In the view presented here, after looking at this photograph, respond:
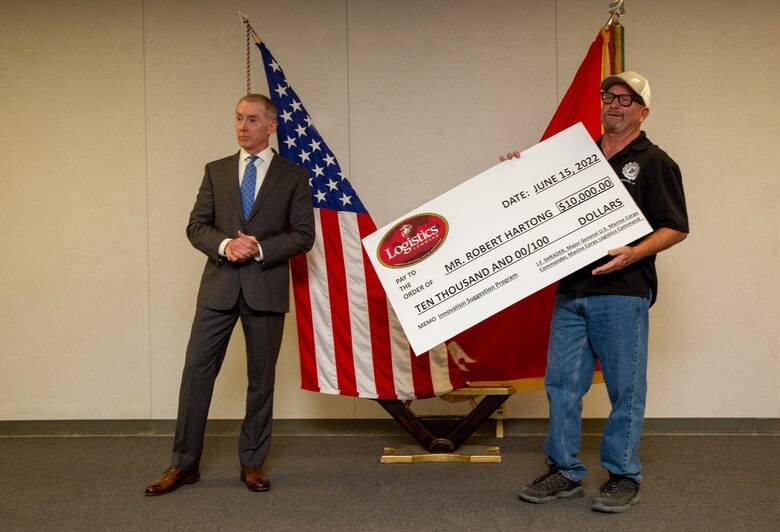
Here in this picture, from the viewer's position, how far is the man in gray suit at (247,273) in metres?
3.01

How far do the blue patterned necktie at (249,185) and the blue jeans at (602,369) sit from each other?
1301mm

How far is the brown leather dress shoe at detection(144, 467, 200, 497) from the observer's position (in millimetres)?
2936

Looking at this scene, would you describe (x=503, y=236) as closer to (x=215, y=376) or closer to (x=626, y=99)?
(x=626, y=99)

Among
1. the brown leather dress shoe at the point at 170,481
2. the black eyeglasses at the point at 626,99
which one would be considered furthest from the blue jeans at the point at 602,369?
the brown leather dress shoe at the point at 170,481

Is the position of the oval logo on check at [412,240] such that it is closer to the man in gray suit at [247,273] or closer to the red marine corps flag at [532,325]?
the man in gray suit at [247,273]

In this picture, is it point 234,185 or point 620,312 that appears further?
point 234,185

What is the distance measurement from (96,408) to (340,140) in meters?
1.95

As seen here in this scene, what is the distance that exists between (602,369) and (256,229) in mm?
1467

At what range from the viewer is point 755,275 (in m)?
3.87

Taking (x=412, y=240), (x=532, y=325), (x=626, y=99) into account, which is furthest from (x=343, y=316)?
(x=626, y=99)

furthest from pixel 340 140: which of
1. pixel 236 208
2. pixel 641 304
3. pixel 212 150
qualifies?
pixel 641 304

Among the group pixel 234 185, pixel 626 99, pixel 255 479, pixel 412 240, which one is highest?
pixel 626 99

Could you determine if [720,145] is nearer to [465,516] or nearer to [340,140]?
[340,140]

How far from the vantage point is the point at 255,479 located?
3.01 m
